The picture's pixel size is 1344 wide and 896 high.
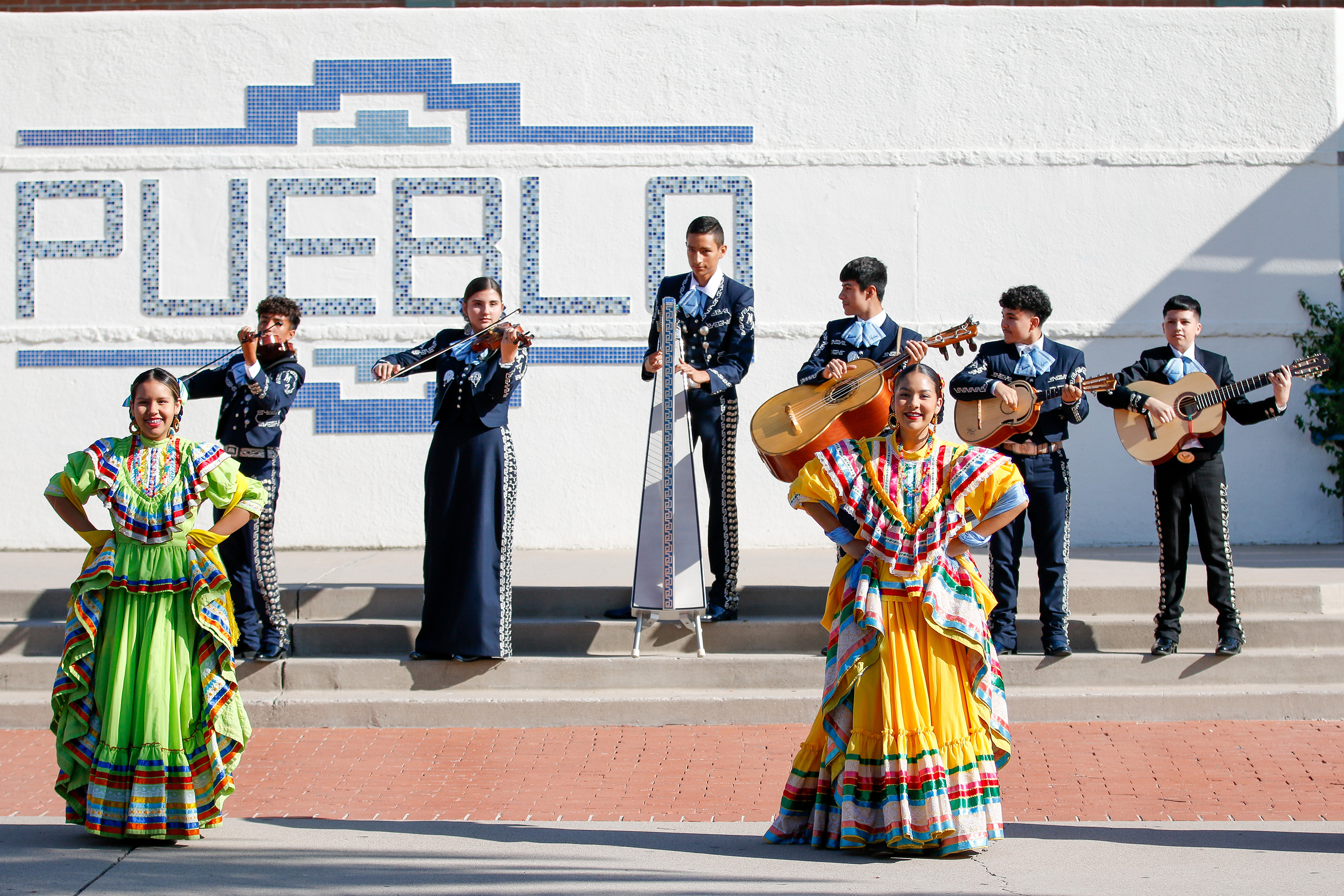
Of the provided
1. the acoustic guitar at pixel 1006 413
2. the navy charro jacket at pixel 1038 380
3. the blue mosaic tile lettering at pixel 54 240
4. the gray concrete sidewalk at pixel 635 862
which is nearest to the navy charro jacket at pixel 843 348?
the navy charro jacket at pixel 1038 380

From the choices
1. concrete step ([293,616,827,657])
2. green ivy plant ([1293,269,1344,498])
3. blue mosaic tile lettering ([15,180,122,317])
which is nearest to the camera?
concrete step ([293,616,827,657])

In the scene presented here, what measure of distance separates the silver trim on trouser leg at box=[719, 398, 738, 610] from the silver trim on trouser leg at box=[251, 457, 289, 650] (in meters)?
2.37

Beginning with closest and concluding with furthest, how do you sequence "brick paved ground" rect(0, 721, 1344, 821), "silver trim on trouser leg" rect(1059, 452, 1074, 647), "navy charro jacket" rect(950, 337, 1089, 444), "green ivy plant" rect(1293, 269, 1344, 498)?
"brick paved ground" rect(0, 721, 1344, 821) → "navy charro jacket" rect(950, 337, 1089, 444) → "silver trim on trouser leg" rect(1059, 452, 1074, 647) → "green ivy plant" rect(1293, 269, 1344, 498)

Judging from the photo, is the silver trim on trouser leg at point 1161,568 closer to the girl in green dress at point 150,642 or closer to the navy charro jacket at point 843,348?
the navy charro jacket at point 843,348

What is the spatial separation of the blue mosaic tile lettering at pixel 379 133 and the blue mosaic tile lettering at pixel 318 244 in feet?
1.01

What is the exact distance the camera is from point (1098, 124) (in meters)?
10.3

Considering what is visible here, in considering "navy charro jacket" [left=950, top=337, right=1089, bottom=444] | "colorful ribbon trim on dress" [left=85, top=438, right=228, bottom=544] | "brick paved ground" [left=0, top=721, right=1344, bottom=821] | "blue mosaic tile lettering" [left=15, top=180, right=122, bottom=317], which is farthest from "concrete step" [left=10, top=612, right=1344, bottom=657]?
"blue mosaic tile lettering" [left=15, top=180, right=122, bottom=317]

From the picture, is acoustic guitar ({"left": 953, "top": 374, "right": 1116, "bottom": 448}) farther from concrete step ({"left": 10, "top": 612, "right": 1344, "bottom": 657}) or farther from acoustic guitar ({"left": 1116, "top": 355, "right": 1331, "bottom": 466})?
concrete step ({"left": 10, "top": 612, "right": 1344, "bottom": 657})

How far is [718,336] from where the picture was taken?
726cm

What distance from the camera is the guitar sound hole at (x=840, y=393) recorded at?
6598mm

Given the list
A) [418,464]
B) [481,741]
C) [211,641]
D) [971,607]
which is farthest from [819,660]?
[418,464]

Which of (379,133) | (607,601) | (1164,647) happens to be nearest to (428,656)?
(607,601)

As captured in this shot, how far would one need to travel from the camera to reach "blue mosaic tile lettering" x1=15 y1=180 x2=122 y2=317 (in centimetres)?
1024

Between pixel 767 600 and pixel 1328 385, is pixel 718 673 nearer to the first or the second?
pixel 767 600
